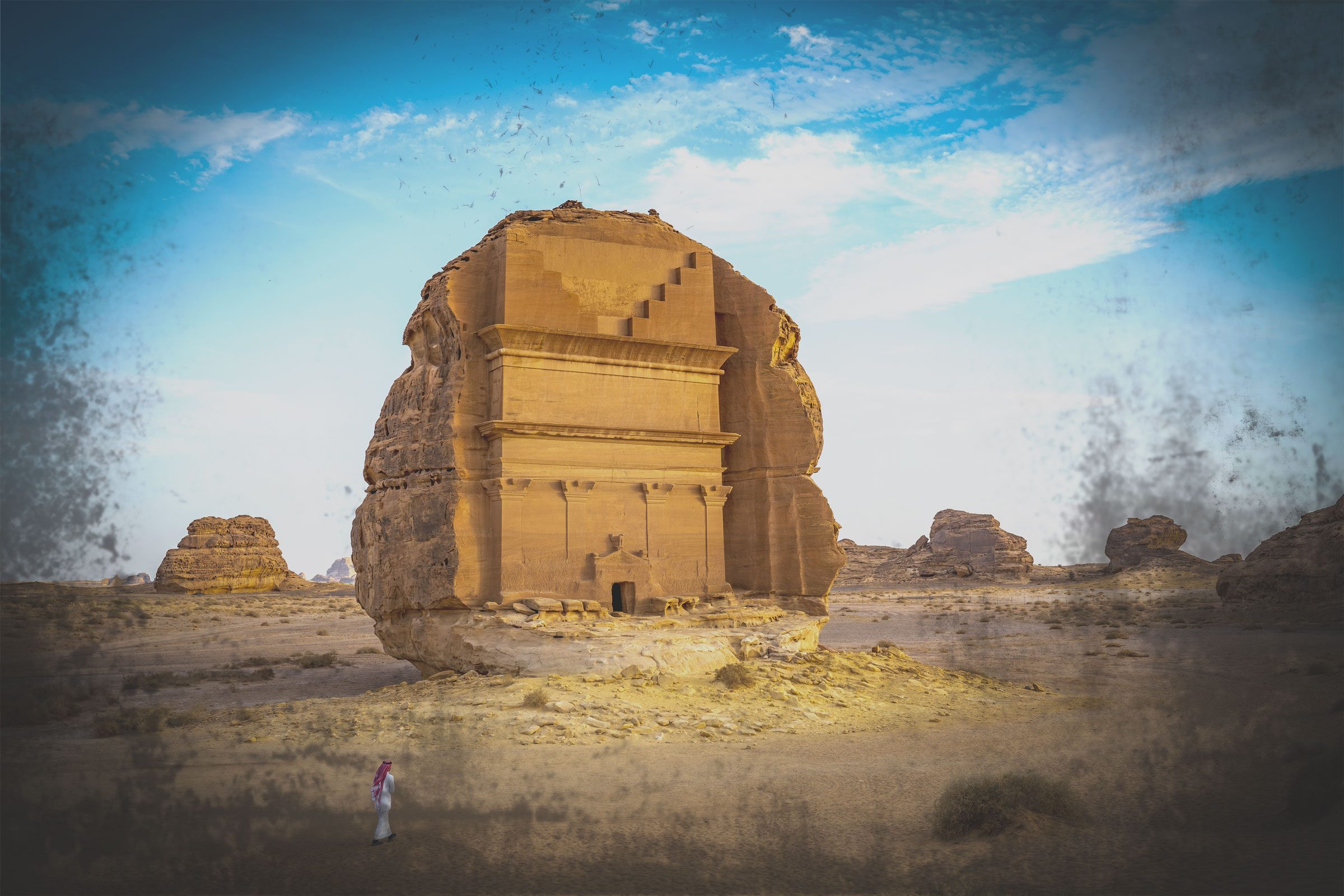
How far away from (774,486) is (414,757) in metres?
9.51

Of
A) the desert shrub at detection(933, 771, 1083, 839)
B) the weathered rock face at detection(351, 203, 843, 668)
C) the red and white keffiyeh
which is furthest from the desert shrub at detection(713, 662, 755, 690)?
the red and white keffiyeh

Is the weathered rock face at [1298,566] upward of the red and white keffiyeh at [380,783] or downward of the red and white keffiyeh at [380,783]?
upward

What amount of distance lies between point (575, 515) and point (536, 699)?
14.4 feet

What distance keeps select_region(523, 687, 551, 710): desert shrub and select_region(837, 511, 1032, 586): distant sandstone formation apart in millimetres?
58820

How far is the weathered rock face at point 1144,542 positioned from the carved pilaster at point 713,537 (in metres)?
58.0

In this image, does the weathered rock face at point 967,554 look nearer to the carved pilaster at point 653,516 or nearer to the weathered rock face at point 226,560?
the weathered rock face at point 226,560

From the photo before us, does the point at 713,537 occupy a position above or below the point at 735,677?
above

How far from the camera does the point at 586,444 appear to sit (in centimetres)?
1594

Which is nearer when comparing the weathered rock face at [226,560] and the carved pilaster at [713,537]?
the carved pilaster at [713,537]

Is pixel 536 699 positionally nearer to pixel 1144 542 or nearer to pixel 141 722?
pixel 141 722

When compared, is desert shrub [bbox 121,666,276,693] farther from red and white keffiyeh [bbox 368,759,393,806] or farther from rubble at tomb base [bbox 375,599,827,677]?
red and white keffiyeh [bbox 368,759,393,806]

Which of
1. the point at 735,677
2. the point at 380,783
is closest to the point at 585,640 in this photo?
the point at 735,677

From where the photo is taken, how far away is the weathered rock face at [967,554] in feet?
230

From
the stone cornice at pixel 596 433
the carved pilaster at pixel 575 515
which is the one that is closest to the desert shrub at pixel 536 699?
the carved pilaster at pixel 575 515
